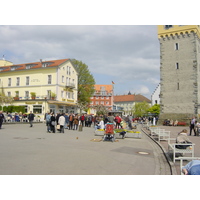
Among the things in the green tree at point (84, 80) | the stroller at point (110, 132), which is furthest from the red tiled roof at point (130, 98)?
the stroller at point (110, 132)

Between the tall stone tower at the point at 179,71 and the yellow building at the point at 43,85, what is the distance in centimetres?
2066

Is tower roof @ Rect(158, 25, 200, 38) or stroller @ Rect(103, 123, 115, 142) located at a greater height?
tower roof @ Rect(158, 25, 200, 38)

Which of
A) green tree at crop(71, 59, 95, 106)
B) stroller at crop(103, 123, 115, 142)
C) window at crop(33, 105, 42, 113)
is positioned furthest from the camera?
green tree at crop(71, 59, 95, 106)

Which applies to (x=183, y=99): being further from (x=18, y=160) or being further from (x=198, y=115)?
(x=18, y=160)

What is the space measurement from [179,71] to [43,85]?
2744 centimetres

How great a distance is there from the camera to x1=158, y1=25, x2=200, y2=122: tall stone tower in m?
38.4

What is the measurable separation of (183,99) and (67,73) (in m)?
25.6

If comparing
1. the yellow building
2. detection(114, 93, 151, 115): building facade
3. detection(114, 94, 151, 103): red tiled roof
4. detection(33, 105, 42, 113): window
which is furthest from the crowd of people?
detection(114, 94, 151, 103): red tiled roof

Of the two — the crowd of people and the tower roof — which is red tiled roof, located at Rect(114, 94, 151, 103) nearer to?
the tower roof

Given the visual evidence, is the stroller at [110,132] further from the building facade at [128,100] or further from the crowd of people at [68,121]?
the building facade at [128,100]

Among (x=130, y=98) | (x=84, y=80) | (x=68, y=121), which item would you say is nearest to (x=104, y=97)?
(x=130, y=98)

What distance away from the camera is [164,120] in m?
40.3

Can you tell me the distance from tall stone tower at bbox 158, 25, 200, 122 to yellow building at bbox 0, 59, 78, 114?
67.8 feet

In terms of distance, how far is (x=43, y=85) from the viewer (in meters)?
46.3
